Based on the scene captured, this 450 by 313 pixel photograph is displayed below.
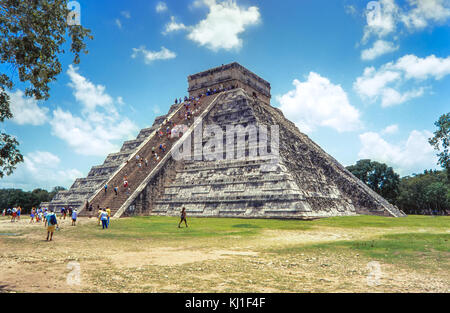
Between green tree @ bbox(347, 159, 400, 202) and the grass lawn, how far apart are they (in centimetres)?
3825

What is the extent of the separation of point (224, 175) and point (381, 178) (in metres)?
34.2

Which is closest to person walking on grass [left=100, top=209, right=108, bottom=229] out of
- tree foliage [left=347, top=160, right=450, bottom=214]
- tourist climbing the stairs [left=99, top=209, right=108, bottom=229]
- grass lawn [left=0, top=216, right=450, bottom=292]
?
tourist climbing the stairs [left=99, top=209, right=108, bottom=229]

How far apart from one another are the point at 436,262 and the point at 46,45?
9920 mm

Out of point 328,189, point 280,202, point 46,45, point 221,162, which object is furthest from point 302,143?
point 46,45

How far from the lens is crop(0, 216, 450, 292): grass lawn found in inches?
219

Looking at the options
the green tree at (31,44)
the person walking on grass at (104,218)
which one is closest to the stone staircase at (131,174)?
the person walking on grass at (104,218)

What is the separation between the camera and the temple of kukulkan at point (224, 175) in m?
20.1

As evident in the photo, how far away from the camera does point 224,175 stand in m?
22.6

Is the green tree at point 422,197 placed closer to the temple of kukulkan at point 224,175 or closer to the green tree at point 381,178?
the green tree at point 381,178

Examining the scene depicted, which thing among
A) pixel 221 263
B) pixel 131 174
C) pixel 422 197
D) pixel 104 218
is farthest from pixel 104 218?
pixel 422 197

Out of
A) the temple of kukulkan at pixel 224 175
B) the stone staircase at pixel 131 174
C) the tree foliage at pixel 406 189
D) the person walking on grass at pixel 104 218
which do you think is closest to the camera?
the person walking on grass at pixel 104 218

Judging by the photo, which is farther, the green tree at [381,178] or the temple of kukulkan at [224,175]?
the green tree at [381,178]

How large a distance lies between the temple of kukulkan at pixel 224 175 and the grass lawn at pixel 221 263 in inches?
290

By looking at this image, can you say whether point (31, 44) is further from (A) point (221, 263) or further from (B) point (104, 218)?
(B) point (104, 218)
